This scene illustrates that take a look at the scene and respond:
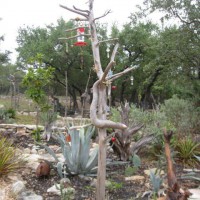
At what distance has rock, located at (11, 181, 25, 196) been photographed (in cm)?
346

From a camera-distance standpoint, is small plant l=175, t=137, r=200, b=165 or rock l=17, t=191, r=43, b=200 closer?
rock l=17, t=191, r=43, b=200

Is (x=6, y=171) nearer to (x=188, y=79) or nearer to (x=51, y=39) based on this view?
(x=188, y=79)

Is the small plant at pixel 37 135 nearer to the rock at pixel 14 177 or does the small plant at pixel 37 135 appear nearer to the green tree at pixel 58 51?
the rock at pixel 14 177

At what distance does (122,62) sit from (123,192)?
1405cm

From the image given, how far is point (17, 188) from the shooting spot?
11.5 ft

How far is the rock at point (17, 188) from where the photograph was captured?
11.4ft

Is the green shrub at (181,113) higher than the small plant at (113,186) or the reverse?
higher

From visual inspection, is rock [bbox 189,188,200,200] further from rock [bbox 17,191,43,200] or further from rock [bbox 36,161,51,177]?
rock [bbox 36,161,51,177]

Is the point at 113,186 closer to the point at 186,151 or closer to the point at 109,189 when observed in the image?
→ the point at 109,189

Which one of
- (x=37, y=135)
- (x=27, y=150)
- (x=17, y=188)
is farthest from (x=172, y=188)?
(x=37, y=135)

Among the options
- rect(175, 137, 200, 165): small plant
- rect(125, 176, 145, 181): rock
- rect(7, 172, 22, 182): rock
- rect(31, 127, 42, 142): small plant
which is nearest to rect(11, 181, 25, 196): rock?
rect(7, 172, 22, 182): rock

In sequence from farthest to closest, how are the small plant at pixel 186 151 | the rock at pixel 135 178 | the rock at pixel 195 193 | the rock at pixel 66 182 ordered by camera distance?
the small plant at pixel 186 151 < the rock at pixel 135 178 < the rock at pixel 66 182 < the rock at pixel 195 193

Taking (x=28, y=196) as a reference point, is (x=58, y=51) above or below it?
above

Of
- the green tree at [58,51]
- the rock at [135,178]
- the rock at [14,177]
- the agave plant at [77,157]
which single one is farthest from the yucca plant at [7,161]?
the green tree at [58,51]
